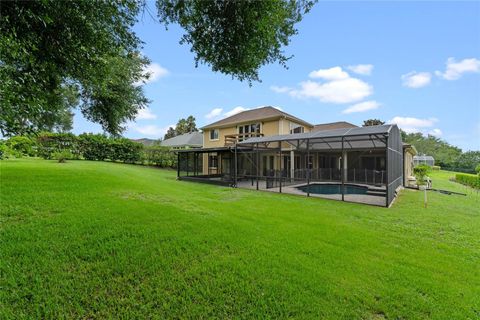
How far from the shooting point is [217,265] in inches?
136

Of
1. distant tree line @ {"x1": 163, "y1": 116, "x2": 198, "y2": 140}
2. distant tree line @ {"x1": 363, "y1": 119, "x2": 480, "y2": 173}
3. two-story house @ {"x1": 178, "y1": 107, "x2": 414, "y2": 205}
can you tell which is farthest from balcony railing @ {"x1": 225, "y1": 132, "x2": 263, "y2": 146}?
distant tree line @ {"x1": 163, "y1": 116, "x2": 198, "y2": 140}

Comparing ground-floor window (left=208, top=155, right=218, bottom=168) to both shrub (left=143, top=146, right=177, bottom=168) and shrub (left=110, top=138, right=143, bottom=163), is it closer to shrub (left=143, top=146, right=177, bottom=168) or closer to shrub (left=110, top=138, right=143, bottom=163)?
shrub (left=143, top=146, right=177, bottom=168)

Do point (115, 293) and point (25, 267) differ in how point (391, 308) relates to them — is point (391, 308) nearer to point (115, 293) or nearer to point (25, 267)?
point (115, 293)

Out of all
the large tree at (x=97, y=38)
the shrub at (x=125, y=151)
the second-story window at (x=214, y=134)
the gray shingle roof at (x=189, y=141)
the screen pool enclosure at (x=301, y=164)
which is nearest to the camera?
the large tree at (x=97, y=38)

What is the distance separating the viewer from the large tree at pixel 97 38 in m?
3.54

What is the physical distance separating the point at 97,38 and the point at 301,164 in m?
18.3

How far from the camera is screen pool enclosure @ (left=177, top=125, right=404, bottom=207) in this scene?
43.6ft

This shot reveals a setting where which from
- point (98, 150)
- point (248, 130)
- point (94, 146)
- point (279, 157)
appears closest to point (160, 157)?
point (98, 150)

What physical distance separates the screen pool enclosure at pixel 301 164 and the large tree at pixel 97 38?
7.62m

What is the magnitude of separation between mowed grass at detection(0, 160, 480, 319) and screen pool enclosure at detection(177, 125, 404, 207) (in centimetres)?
724

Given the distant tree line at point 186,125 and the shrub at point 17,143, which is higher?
the distant tree line at point 186,125

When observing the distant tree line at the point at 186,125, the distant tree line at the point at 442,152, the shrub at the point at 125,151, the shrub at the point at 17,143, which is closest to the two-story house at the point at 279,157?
the shrub at the point at 125,151

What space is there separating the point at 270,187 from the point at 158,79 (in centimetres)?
879

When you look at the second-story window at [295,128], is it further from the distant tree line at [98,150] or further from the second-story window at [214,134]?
the distant tree line at [98,150]
